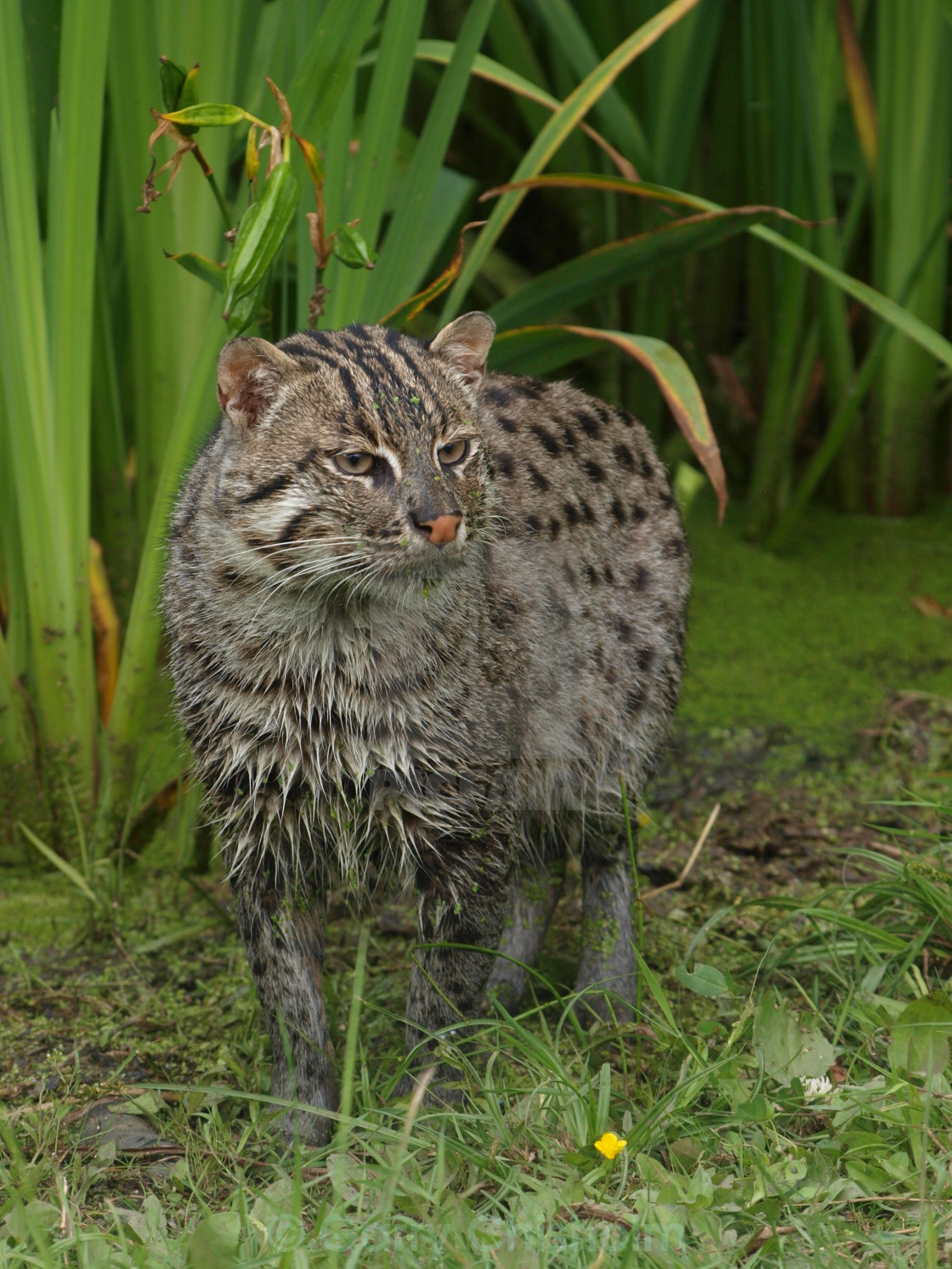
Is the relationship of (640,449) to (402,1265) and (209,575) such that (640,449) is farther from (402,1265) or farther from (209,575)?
(402,1265)

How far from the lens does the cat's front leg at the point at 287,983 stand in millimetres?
3174

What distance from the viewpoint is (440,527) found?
8.95 ft

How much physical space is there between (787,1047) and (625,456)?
172 cm

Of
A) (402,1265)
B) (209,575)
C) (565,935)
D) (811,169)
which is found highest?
(811,169)

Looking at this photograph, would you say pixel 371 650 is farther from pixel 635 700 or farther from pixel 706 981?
pixel 706 981

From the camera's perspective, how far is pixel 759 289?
573 centimetres

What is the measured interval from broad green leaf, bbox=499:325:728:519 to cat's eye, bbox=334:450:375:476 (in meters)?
1.09

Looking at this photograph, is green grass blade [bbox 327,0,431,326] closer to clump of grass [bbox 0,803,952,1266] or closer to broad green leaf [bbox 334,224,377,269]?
broad green leaf [bbox 334,224,377,269]

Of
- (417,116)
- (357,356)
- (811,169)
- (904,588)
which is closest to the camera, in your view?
(357,356)

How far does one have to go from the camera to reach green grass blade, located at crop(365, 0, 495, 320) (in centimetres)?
377

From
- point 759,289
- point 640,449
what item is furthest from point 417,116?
point 640,449

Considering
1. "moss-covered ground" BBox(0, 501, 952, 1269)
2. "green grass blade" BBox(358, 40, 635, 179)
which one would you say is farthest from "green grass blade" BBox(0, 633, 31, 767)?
"green grass blade" BBox(358, 40, 635, 179)

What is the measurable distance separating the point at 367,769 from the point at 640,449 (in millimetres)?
1474

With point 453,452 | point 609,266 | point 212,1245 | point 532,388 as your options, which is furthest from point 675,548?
point 212,1245
